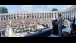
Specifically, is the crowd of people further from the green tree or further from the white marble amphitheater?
the green tree

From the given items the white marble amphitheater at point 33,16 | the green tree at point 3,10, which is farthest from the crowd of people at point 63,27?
the green tree at point 3,10

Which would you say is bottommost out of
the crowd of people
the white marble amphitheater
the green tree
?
the crowd of people

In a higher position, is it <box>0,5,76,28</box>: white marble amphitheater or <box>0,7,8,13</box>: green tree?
<box>0,7,8,13</box>: green tree

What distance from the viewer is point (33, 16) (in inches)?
131

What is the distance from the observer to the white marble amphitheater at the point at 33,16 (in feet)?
10.7

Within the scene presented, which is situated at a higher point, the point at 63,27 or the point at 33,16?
the point at 33,16

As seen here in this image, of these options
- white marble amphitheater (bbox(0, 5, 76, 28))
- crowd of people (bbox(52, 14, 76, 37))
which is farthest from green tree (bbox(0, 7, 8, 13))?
crowd of people (bbox(52, 14, 76, 37))

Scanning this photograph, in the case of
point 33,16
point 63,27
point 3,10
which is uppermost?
point 3,10

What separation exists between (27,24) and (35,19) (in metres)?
0.25

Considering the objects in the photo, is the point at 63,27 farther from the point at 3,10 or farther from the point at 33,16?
the point at 3,10

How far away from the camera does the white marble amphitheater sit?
3.26 metres

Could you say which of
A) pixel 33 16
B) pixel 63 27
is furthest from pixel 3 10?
pixel 63 27
